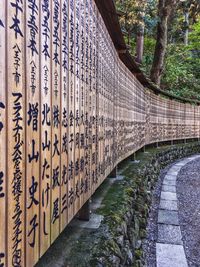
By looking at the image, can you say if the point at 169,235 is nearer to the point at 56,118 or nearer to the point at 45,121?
the point at 56,118

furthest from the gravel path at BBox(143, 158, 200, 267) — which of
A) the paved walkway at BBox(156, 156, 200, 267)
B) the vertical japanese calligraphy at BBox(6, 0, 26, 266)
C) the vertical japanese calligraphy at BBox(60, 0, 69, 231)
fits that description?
the vertical japanese calligraphy at BBox(6, 0, 26, 266)

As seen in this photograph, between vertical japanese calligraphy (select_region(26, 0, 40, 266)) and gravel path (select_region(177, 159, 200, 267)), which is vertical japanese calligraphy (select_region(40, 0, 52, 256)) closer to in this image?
vertical japanese calligraphy (select_region(26, 0, 40, 266))

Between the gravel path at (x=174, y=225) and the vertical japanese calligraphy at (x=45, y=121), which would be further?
the gravel path at (x=174, y=225)

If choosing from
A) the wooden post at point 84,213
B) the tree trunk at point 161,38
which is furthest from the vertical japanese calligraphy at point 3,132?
the tree trunk at point 161,38

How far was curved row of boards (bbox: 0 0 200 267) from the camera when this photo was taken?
4.69 feet

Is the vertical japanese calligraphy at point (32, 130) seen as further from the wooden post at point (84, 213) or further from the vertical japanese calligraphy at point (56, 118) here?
the wooden post at point (84, 213)

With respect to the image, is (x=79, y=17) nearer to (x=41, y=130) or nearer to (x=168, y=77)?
(x=41, y=130)

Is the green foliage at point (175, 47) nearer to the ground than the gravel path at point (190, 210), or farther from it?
farther from it

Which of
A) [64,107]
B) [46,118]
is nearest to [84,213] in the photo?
[64,107]

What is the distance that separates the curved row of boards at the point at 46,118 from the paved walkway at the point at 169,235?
1504 millimetres

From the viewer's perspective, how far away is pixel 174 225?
217 inches

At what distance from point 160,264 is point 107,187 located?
1.39m

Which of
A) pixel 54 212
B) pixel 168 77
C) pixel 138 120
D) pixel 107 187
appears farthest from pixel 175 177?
pixel 168 77

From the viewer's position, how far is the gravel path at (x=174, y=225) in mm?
4375
